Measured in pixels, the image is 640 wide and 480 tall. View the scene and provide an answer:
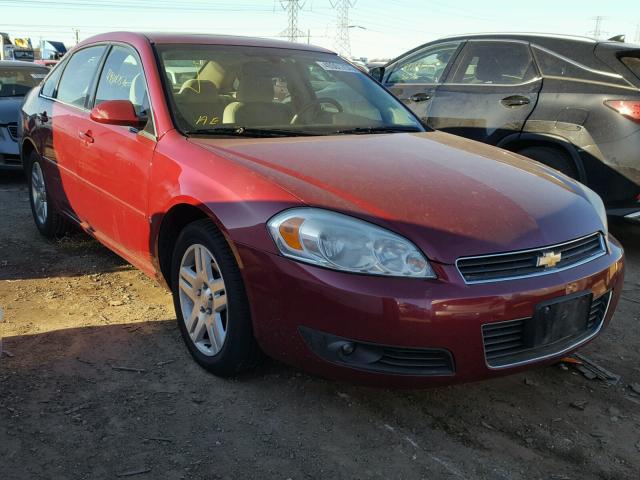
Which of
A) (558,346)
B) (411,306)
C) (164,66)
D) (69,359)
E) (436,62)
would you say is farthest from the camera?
(436,62)

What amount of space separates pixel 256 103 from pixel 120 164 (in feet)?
2.69

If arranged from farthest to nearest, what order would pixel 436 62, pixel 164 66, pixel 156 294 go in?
pixel 436 62, pixel 156 294, pixel 164 66

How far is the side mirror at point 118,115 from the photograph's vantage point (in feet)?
10.6

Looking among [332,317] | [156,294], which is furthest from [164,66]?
[332,317]

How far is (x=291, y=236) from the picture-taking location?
2.37m

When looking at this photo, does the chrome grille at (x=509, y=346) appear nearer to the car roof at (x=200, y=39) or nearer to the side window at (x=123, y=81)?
the side window at (x=123, y=81)

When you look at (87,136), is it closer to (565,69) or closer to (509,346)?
(509,346)

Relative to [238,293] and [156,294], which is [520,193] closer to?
[238,293]

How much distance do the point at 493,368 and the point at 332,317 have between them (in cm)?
65

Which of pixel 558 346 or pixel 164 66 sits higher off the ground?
pixel 164 66

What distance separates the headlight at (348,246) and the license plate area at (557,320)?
1.55 feet

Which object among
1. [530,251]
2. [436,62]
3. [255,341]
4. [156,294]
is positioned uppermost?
[436,62]

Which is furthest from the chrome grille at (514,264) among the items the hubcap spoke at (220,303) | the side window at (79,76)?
the side window at (79,76)

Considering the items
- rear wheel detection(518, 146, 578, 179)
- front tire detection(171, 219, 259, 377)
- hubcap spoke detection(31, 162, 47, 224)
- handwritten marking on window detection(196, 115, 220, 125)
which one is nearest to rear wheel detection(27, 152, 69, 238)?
hubcap spoke detection(31, 162, 47, 224)
